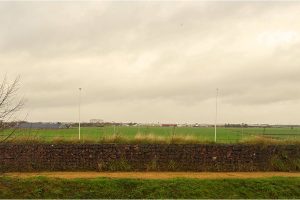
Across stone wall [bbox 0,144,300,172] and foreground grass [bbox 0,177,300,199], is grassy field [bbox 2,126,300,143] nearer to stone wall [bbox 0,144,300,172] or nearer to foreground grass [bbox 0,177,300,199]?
stone wall [bbox 0,144,300,172]

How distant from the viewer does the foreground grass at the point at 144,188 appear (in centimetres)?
1540

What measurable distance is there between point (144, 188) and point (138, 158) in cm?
505

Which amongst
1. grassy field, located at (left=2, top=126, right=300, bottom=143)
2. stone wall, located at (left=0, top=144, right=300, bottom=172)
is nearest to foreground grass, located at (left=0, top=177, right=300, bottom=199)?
grassy field, located at (left=2, top=126, right=300, bottom=143)

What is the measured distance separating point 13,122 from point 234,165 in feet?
40.6

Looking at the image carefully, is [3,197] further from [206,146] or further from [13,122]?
[206,146]

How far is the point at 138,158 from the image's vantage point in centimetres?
2081

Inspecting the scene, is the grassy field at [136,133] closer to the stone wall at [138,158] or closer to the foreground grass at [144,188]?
the stone wall at [138,158]

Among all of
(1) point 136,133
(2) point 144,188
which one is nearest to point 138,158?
(2) point 144,188

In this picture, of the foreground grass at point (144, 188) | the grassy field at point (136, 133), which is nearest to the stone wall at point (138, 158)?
the grassy field at point (136, 133)

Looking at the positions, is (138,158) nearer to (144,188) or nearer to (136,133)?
(144,188)

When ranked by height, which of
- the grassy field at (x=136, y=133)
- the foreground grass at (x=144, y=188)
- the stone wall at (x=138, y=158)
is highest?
the grassy field at (x=136, y=133)

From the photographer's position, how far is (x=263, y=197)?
1552cm

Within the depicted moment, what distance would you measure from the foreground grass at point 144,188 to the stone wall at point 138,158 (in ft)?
13.4

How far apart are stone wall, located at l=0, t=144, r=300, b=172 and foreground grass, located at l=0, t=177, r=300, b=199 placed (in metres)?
4.08
